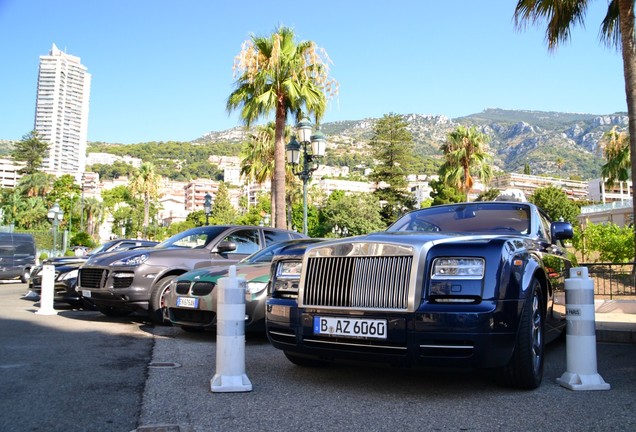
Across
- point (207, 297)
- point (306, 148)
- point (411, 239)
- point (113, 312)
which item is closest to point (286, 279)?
point (411, 239)

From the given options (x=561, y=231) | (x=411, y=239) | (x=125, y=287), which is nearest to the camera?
(x=411, y=239)

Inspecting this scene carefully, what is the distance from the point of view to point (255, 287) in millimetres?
6926

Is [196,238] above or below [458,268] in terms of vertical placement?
above

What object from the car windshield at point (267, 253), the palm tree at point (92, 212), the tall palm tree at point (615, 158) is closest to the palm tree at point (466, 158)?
the tall palm tree at point (615, 158)

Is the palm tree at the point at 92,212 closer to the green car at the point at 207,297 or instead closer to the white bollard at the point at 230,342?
the green car at the point at 207,297

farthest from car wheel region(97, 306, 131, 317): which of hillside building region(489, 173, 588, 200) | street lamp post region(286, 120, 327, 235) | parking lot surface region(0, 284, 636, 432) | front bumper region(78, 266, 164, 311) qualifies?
hillside building region(489, 173, 588, 200)

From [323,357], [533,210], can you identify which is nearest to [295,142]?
[533,210]

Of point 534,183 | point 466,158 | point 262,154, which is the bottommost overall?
point 262,154

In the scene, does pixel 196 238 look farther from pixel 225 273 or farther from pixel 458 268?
pixel 458 268

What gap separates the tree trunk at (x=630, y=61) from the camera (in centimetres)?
1138

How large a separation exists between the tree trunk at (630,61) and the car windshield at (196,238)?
8325 millimetres

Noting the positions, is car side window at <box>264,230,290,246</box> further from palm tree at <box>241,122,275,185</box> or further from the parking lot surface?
palm tree at <box>241,122,275,185</box>

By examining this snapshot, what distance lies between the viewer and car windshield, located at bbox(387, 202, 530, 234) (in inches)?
220

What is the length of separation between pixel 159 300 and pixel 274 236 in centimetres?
220
